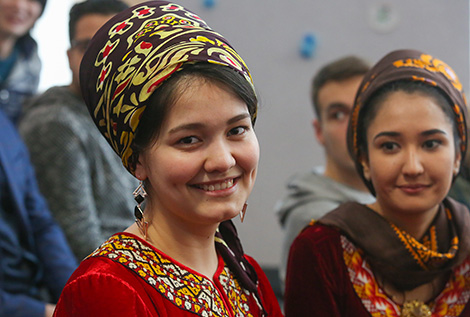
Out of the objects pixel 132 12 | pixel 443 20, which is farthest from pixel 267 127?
pixel 132 12

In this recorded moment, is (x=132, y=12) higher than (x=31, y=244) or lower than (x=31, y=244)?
higher

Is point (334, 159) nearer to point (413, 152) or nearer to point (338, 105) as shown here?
point (338, 105)

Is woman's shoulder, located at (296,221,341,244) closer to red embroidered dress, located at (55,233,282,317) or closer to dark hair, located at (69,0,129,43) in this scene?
red embroidered dress, located at (55,233,282,317)

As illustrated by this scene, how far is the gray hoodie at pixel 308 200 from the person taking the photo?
2.35 meters

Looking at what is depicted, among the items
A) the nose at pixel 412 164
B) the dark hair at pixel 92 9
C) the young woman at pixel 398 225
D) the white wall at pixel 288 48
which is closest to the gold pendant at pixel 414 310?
the young woman at pixel 398 225

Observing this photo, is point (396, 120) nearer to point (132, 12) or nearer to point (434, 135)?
point (434, 135)

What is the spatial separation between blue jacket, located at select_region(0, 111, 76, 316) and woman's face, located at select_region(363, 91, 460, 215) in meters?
1.10

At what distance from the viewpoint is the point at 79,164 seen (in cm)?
211

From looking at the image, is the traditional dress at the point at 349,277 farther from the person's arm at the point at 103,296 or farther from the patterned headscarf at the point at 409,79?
the person's arm at the point at 103,296

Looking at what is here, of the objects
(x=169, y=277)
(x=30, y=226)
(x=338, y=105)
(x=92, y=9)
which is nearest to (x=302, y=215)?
(x=338, y=105)

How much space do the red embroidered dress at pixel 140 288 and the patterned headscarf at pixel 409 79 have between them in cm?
65

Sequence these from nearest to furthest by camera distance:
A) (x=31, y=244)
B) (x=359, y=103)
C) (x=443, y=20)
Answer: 1. (x=359, y=103)
2. (x=31, y=244)
3. (x=443, y=20)

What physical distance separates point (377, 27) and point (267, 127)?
1078 mm

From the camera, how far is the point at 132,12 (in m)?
1.25
